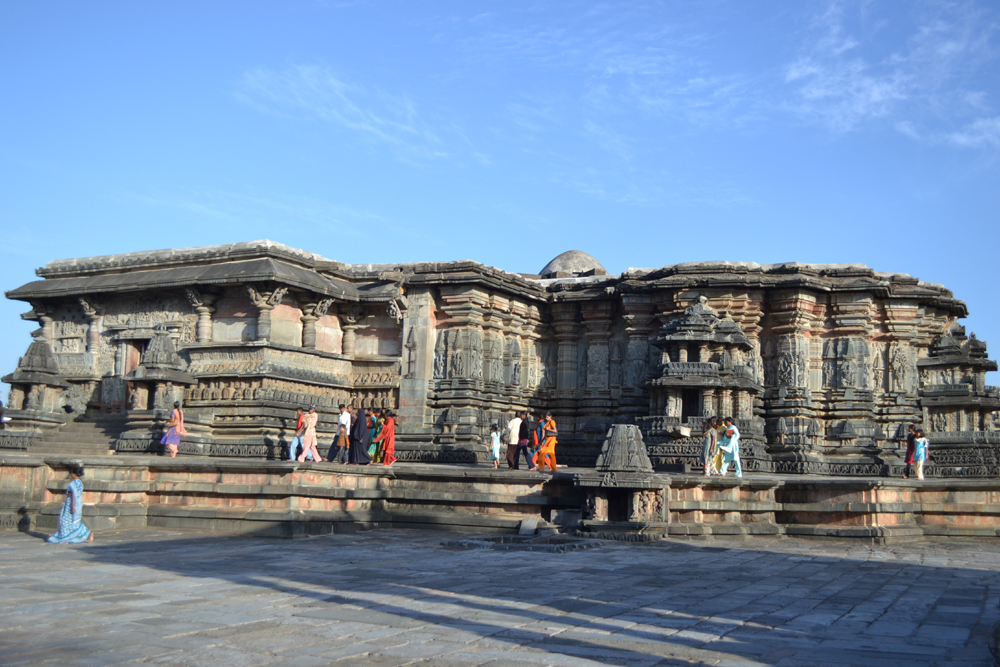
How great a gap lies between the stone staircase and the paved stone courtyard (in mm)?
8963

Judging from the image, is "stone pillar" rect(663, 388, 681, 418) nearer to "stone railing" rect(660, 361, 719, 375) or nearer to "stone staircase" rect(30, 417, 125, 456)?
"stone railing" rect(660, 361, 719, 375)

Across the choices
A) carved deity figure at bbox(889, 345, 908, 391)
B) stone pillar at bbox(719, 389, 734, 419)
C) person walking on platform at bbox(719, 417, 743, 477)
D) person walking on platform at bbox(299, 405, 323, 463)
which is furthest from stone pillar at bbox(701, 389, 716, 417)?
person walking on platform at bbox(299, 405, 323, 463)

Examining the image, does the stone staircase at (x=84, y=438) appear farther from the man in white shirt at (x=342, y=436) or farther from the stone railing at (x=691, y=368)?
the stone railing at (x=691, y=368)

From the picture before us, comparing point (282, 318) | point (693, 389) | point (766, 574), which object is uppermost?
point (282, 318)

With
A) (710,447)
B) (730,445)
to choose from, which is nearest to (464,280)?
(710,447)

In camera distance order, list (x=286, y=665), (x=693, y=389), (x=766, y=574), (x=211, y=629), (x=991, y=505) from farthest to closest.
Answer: (x=693, y=389) < (x=991, y=505) < (x=766, y=574) < (x=211, y=629) < (x=286, y=665)

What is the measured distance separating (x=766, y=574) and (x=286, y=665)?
251 inches

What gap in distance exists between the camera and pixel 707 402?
21.8m

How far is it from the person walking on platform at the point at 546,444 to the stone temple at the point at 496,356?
3.13m

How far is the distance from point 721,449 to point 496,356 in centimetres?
770

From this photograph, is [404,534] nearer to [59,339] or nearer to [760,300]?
[760,300]

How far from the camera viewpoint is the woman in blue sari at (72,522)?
12547mm

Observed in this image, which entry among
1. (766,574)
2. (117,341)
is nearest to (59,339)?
(117,341)

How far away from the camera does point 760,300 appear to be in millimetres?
24078
